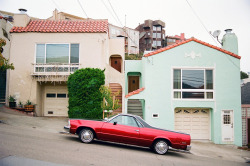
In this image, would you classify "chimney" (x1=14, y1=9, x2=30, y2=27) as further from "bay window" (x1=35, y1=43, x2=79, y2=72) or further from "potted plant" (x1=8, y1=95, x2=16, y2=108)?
"potted plant" (x1=8, y1=95, x2=16, y2=108)

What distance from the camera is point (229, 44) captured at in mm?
13180

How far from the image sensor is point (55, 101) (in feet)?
49.7

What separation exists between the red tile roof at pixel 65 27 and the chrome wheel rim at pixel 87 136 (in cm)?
844

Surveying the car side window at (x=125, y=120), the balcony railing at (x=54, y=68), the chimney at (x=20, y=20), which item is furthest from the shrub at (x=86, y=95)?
the chimney at (x=20, y=20)

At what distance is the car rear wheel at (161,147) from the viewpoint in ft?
26.1

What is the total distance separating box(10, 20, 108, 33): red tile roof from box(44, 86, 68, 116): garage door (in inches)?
161

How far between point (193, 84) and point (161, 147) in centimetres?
576

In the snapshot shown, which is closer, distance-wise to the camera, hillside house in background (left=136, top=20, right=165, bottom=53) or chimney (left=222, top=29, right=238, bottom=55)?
chimney (left=222, top=29, right=238, bottom=55)

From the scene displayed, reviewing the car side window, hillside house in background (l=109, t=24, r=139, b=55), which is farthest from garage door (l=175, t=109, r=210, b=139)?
hillside house in background (l=109, t=24, r=139, b=55)

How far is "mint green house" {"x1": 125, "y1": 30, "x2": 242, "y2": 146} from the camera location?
1211 centimetres

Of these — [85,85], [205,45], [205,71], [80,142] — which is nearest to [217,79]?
[205,71]

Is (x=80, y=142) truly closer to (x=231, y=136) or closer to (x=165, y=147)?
(x=165, y=147)

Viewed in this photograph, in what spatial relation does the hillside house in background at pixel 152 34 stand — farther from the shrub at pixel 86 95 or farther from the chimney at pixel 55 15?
the shrub at pixel 86 95

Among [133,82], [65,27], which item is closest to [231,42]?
[133,82]
